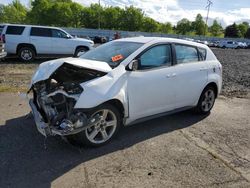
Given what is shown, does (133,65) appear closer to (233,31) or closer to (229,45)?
(229,45)

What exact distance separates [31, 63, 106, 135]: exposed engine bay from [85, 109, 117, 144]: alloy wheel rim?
0.18 m

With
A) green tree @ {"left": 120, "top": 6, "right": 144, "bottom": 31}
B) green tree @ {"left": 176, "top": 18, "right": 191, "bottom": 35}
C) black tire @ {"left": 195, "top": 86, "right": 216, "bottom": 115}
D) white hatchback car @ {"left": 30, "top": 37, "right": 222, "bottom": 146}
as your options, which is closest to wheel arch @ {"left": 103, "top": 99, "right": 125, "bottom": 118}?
white hatchback car @ {"left": 30, "top": 37, "right": 222, "bottom": 146}

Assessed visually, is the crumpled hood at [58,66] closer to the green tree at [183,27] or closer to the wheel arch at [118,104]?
the wheel arch at [118,104]

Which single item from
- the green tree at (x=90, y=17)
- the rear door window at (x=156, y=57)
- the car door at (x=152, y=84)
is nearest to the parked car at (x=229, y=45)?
the green tree at (x=90, y=17)

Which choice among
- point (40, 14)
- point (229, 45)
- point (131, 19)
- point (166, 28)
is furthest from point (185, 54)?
point (166, 28)

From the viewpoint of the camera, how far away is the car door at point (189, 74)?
247 inches

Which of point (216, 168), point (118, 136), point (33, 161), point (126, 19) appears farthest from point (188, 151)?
point (126, 19)

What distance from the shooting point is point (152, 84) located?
18.5ft

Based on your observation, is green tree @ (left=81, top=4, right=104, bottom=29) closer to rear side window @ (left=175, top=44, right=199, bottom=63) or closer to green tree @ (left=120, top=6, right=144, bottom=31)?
green tree @ (left=120, top=6, right=144, bottom=31)

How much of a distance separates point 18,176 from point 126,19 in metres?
108

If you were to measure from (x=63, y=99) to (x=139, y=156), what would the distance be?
4.72ft

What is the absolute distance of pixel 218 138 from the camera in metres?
5.83

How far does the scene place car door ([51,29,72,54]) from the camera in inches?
646

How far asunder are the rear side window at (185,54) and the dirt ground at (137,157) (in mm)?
1276
